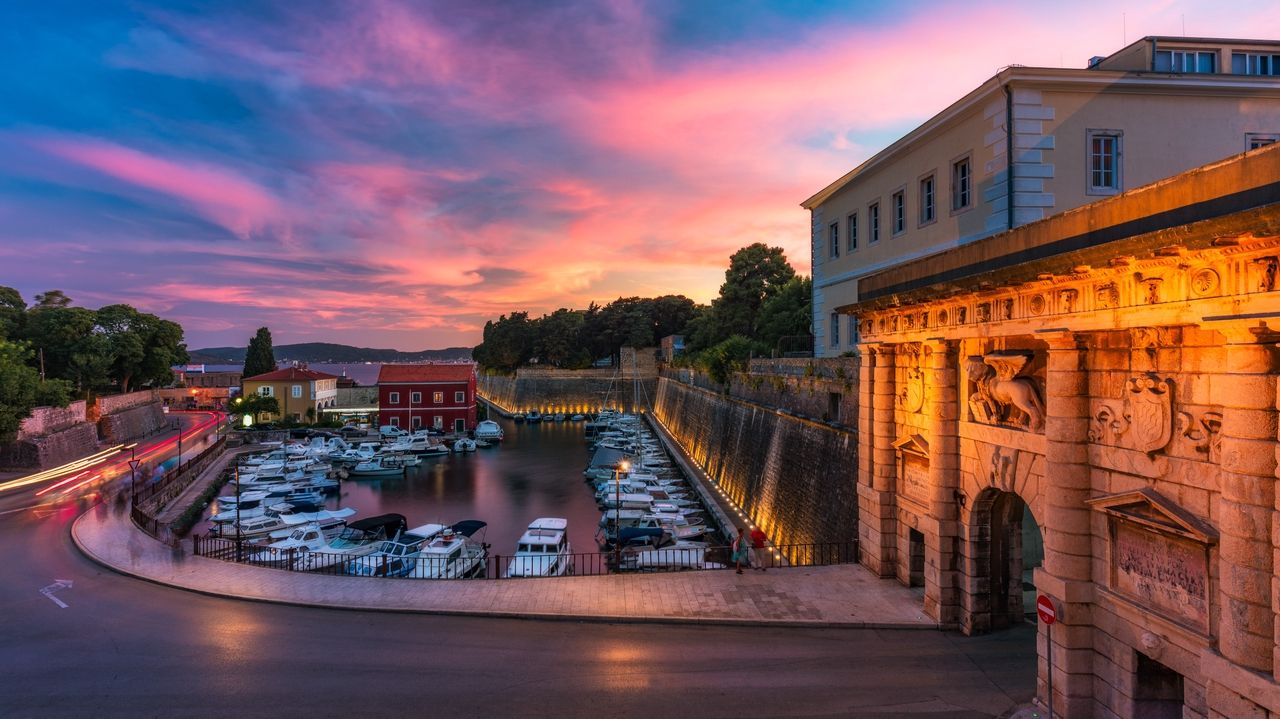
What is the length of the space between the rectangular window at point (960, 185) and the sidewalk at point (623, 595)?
10282mm

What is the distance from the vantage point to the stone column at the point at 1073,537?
8.25 meters

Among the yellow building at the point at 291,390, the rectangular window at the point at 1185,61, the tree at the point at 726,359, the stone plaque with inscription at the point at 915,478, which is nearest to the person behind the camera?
the stone plaque with inscription at the point at 915,478

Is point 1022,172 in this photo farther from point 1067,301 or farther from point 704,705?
point 704,705

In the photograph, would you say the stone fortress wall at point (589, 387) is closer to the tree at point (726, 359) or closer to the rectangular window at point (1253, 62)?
the tree at point (726, 359)

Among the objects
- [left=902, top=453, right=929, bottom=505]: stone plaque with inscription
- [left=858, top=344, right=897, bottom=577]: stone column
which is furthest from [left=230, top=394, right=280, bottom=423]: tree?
[left=902, top=453, right=929, bottom=505]: stone plaque with inscription

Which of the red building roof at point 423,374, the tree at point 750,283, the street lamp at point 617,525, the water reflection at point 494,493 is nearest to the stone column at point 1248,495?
the street lamp at point 617,525

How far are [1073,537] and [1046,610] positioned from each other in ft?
3.37

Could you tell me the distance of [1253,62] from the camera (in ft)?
57.9

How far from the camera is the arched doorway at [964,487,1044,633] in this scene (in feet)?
37.2

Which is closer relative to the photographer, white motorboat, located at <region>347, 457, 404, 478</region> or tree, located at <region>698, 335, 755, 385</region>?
tree, located at <region>698, 335, 755, 385</region>

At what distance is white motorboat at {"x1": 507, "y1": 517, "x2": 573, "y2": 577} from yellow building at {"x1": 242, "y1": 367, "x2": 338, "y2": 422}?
4960 centimetres

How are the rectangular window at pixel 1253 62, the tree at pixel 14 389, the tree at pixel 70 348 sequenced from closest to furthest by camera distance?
the rectangular window at pixel 1253 62, the tree at pixel 14 389, the tree at pixel 70 348

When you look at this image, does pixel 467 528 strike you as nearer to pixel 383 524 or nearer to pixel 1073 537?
pixel 383 524

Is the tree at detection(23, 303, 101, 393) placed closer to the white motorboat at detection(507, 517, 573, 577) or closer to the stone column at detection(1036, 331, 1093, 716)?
the white motorboat at detection(507, 517, 573, 577)
